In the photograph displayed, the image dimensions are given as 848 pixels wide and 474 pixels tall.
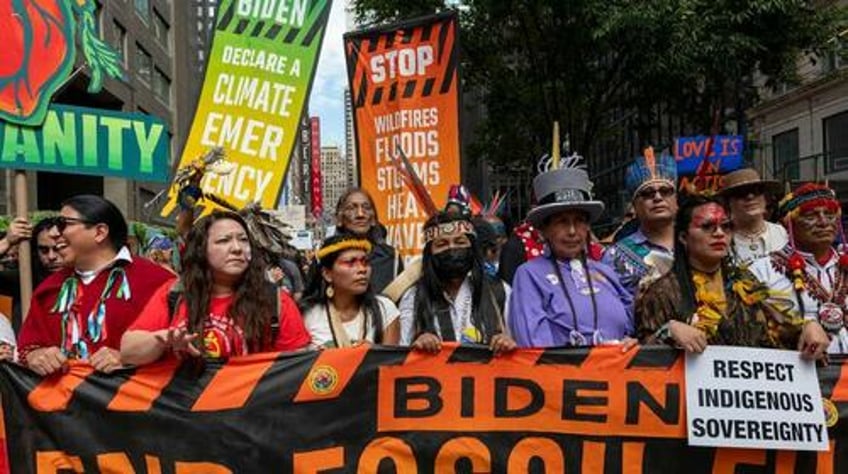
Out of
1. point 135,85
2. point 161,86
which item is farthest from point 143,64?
point 161,86

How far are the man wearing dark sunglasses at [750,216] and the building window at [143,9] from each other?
138 feet

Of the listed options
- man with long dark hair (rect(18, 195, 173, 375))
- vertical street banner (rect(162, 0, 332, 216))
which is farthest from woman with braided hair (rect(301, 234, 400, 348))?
vertical street banner (rect(162, 0, 332, 216))

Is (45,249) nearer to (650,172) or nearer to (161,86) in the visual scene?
(650,172)

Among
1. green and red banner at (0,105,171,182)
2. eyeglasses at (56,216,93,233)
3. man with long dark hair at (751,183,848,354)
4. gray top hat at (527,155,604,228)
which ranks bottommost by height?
man with long dark hair at (751,183,848,354)

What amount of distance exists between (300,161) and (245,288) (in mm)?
113084

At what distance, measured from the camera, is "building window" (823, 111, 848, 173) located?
24.4 metres

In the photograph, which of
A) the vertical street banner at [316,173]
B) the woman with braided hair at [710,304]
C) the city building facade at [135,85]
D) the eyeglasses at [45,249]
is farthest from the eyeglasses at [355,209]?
the vertical street banner at [316,173]

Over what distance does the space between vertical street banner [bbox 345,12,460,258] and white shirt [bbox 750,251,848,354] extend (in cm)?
284

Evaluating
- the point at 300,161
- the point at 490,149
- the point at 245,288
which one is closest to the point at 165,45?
the point at 490,149

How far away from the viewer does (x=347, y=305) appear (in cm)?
426

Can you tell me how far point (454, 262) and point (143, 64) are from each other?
44.4 metres

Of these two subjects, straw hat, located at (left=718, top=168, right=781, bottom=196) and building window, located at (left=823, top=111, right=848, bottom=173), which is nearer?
straw hat, located at (left=718, top=168, right=781, bottom=196)

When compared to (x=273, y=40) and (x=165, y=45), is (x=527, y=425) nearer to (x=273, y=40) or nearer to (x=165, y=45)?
(x=273, y=40)

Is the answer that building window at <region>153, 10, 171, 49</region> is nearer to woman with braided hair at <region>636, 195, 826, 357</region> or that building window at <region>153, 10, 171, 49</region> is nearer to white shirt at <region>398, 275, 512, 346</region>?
white shirt at <region>398, 275, 512, 346</region>
